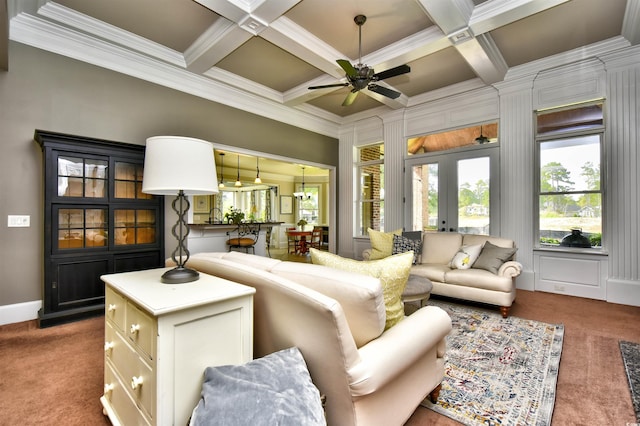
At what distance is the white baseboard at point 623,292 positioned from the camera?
3.60 m

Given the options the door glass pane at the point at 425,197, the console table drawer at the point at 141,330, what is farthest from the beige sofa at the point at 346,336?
the door glass pane at the point at 425,197

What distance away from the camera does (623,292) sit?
367 cm

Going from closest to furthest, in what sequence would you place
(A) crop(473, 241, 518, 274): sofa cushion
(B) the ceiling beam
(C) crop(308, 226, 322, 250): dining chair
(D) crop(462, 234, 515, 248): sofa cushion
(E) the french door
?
(B) the ceiling beam
(A) crop(473, 241, 518, 274): sofa cushion
(D) crop(462, 234, 515, 248): sofa cushion
(E) the french door
(C) crop(308, 226, 322, 250): dining chair

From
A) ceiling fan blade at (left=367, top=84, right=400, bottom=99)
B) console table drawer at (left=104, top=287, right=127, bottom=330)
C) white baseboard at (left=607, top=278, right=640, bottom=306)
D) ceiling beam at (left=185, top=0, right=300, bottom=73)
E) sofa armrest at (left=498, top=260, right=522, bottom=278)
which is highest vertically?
ceiling beam at (left=185, top=0, right=300, bottom=73)

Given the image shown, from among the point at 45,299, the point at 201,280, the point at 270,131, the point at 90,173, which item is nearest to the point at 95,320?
the point at 45,299

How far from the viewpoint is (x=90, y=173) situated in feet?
10.2

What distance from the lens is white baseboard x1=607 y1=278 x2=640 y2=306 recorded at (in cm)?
360

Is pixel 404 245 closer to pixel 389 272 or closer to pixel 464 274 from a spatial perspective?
pixel 464 274

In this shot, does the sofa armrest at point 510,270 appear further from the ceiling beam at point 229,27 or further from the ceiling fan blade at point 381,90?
the ceiling beam at point 229,27

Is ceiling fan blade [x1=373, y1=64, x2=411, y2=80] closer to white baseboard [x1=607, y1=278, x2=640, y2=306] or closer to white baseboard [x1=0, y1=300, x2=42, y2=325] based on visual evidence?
white baseboard [x1=607, y1=278, x2=640, y2=306]

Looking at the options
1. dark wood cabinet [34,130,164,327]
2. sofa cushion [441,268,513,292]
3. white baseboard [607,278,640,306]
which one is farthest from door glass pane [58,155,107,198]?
white baseboard [607,278,640,306]

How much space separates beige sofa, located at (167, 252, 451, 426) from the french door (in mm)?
3770

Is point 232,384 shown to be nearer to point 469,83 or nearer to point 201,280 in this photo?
point 201,280

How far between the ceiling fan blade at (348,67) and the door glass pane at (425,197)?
106 inches
